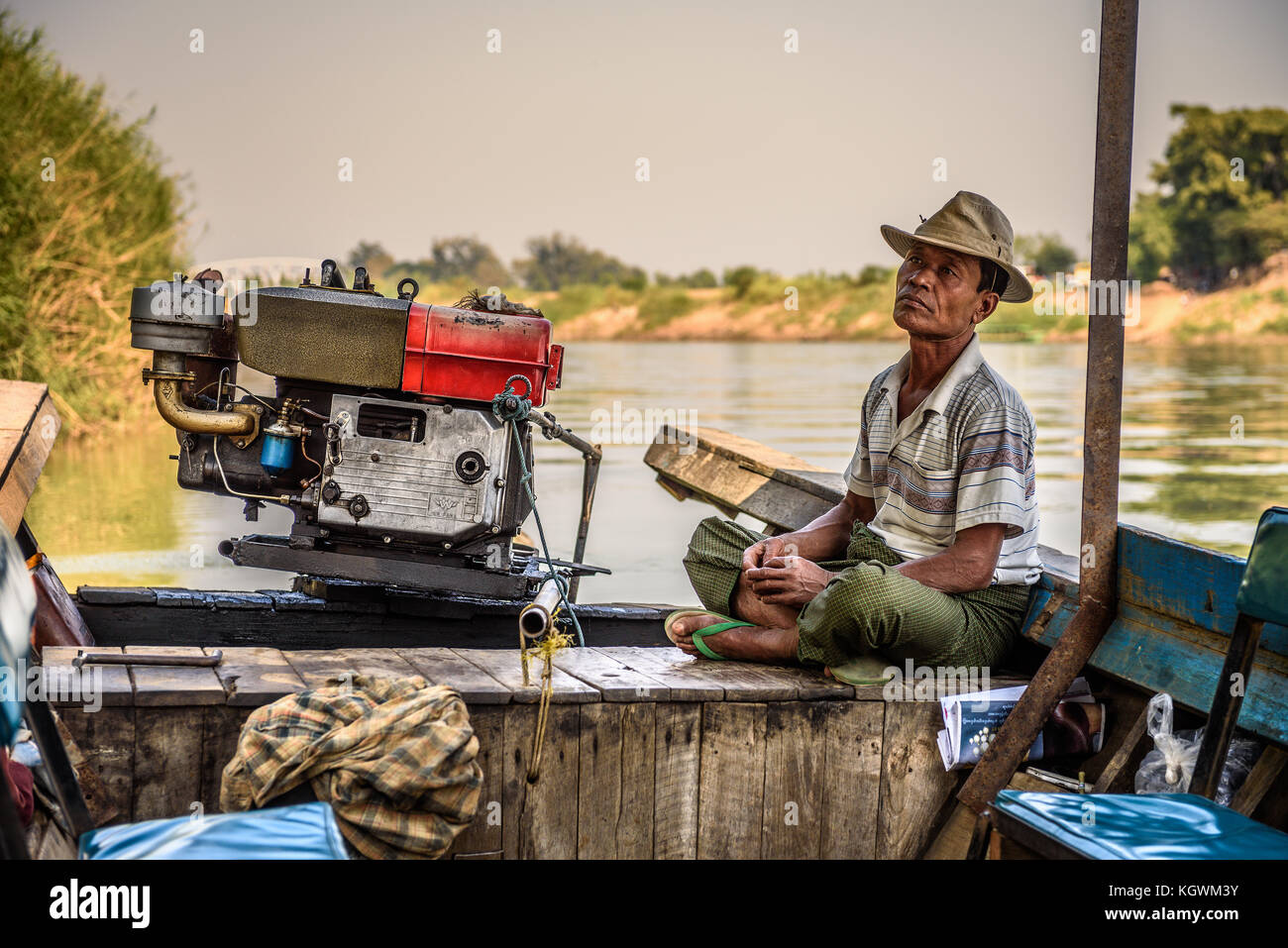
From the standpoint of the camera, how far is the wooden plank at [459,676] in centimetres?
249

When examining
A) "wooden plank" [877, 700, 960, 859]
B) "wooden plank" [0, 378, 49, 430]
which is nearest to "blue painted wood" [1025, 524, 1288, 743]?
"wooden plank" [877, 700, 960, 859]

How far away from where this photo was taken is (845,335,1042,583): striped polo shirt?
2775mm

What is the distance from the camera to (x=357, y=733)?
7.33 ft

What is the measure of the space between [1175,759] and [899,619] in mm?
600

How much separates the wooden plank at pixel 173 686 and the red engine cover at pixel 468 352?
1231 millimetres

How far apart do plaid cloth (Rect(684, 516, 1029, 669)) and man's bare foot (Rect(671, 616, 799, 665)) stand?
2.5 inches

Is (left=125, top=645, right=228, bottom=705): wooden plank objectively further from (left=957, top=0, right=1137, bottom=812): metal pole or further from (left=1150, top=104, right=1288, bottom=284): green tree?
(left=1150, top=104, right=1288, bottom=284): green tree

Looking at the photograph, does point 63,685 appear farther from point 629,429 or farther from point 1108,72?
point 629,429
